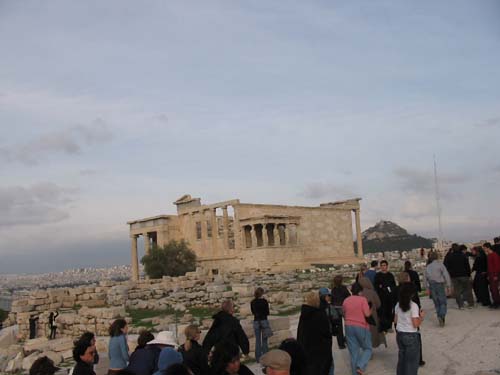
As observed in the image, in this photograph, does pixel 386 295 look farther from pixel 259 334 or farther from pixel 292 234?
pixel 292 234

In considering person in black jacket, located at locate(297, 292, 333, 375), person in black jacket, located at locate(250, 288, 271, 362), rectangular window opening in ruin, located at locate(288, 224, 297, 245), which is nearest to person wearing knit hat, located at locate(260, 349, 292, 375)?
person in black jacket, located at locate(297, 292, 333, 375)

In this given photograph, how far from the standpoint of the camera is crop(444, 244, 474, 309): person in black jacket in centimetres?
1216

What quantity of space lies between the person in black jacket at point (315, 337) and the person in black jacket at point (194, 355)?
164cm

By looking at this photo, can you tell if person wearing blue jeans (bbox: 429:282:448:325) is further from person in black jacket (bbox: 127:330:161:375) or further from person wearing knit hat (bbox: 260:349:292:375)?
person wearing knit hat (bbox: 260:349:292:375)

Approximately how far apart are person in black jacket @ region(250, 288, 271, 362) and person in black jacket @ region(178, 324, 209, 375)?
12.2 feet

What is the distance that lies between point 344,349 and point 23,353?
9465 millimetres

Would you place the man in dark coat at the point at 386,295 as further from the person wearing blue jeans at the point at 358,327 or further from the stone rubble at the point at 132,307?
the stone rubble at the point at 132,307

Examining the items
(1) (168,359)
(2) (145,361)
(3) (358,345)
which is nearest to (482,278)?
(3) (358,345)

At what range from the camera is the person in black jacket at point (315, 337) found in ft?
23.1

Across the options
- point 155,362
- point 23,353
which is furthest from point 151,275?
point 155,362

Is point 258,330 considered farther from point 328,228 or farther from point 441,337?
point 328,228

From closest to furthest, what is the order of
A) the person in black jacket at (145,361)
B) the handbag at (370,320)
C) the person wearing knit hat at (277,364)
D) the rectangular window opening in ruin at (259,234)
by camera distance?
the person wearing knit hat at (277,364)
the person in black jacket at (145,361)
the handbag at (370,320)
the rectangular window opening in ruin at (259,234)

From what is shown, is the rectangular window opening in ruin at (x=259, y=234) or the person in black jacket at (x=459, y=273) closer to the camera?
the person in black jacket at (x=459, y=273)

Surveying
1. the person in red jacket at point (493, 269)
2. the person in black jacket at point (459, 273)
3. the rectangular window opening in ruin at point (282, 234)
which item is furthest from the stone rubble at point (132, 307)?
the rectangular window opening in ruin at point (282, 234)
